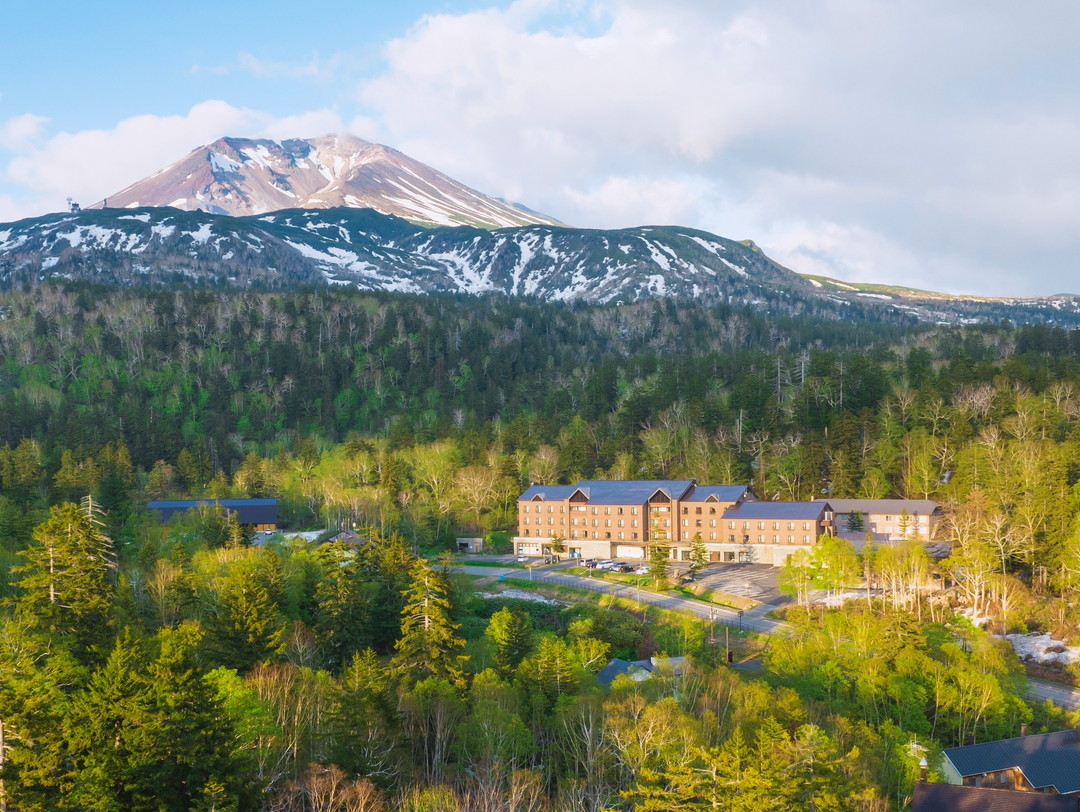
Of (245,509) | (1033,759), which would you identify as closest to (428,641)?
(1033,759)

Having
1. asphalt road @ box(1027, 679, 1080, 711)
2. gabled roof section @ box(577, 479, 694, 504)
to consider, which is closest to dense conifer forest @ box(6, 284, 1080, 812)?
asphalt road @ box(1027, 679, 1080, 711)

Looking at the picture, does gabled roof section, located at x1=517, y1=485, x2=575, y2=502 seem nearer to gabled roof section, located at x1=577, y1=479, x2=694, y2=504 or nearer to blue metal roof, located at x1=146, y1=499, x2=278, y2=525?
gabled roof section, located at x1=577, y1=479, x2=694, y2=504

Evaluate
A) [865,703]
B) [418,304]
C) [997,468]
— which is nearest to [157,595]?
[865,703]

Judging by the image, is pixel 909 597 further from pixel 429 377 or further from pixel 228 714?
pixel 429 377

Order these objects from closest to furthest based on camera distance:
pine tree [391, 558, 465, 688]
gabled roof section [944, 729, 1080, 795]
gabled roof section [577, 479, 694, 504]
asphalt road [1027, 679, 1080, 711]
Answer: gabled roof section [944, 729, 1080, 795] < pine tree [391, 558, 465, 688] < asphalt road [1027, 679, 1080, 711] < gabled roof section [577, 479, 694, 504]

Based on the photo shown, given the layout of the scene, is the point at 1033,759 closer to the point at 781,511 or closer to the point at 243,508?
the point at 781,511

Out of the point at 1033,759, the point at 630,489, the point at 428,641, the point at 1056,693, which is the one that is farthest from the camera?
the point at 630,489
